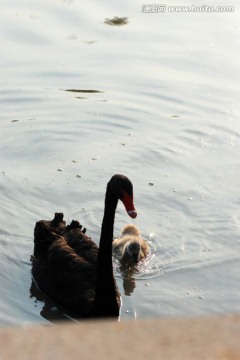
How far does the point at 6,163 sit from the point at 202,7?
436 cm

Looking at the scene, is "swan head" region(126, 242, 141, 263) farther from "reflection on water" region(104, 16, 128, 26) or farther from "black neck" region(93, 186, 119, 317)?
"reflection on water" region(104, 16, 128, 26)

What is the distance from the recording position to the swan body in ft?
17.8

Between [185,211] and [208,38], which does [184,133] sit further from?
[208,38]

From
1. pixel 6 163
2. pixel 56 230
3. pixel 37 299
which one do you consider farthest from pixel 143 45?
pixel 37 299

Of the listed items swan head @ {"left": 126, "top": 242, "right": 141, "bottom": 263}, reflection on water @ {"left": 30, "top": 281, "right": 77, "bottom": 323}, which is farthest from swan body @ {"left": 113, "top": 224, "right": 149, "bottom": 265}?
reflection on water @ {"left": 30, "top": 281, "right": 77, "bottom": 323}

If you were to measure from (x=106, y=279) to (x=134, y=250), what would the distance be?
839 millimetres

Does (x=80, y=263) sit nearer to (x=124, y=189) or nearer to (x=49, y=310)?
(x=49, y=310)

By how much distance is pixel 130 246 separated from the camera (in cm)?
541

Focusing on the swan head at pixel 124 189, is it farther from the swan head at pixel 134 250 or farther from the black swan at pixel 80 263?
the swan head at pixel 134 250

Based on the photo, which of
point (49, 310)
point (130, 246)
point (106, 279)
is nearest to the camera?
point (106, 279)

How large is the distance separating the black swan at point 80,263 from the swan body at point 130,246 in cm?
30

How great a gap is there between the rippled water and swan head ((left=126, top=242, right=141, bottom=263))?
0.25 ft

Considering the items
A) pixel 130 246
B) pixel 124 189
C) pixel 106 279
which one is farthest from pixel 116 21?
pixel 106 279

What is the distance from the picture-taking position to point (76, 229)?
5277mm
